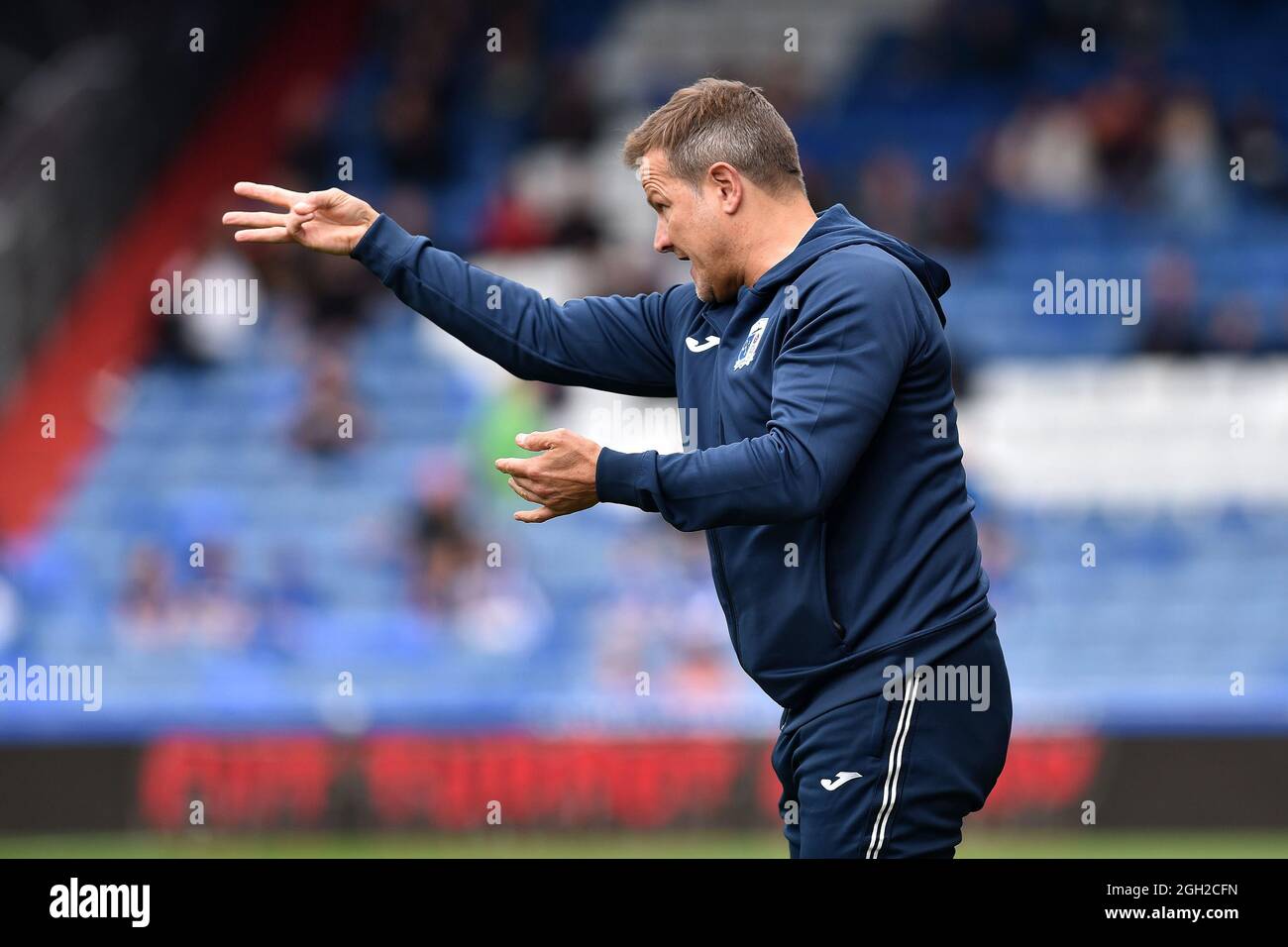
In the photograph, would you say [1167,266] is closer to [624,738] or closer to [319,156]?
[624,738]

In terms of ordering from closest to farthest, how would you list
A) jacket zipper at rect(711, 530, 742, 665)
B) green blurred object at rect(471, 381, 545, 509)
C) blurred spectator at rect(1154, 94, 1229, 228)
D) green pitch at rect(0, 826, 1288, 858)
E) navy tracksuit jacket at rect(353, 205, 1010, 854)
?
navy tracksuit jacket at rect(353, 205, 1010, 854) → jacket zipper at rect(711, 530, 742, 665) → green pitch at rect(0, 826, 1288, 858) → green blurred object at rect(471, 381, 545, 509) → blurred spectator at rect(1154, 94, 1229, 228)

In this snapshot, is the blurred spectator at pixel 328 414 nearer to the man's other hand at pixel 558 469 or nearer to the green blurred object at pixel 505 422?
the green blurred object at pixel 505 422

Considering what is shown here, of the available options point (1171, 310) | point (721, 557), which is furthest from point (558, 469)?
point (1171, 310)

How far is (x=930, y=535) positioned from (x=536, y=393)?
844 cm

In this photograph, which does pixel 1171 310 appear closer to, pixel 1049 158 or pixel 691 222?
pixel 1049 158

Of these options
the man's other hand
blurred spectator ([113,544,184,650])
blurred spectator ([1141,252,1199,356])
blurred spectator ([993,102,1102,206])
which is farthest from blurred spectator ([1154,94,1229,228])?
the man's other hand

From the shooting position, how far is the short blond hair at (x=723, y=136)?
3.54 meters

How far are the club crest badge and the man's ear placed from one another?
0.24m

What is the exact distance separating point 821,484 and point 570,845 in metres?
6.25

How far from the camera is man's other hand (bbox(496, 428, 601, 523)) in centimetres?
328

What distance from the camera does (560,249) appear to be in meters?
12.3

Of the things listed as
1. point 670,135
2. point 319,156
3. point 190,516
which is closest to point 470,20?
point 319,156

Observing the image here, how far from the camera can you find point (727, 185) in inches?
140

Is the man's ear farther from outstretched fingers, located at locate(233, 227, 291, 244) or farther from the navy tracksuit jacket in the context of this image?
outstretched fingers, located at locate(233, 227, 291, 244)
